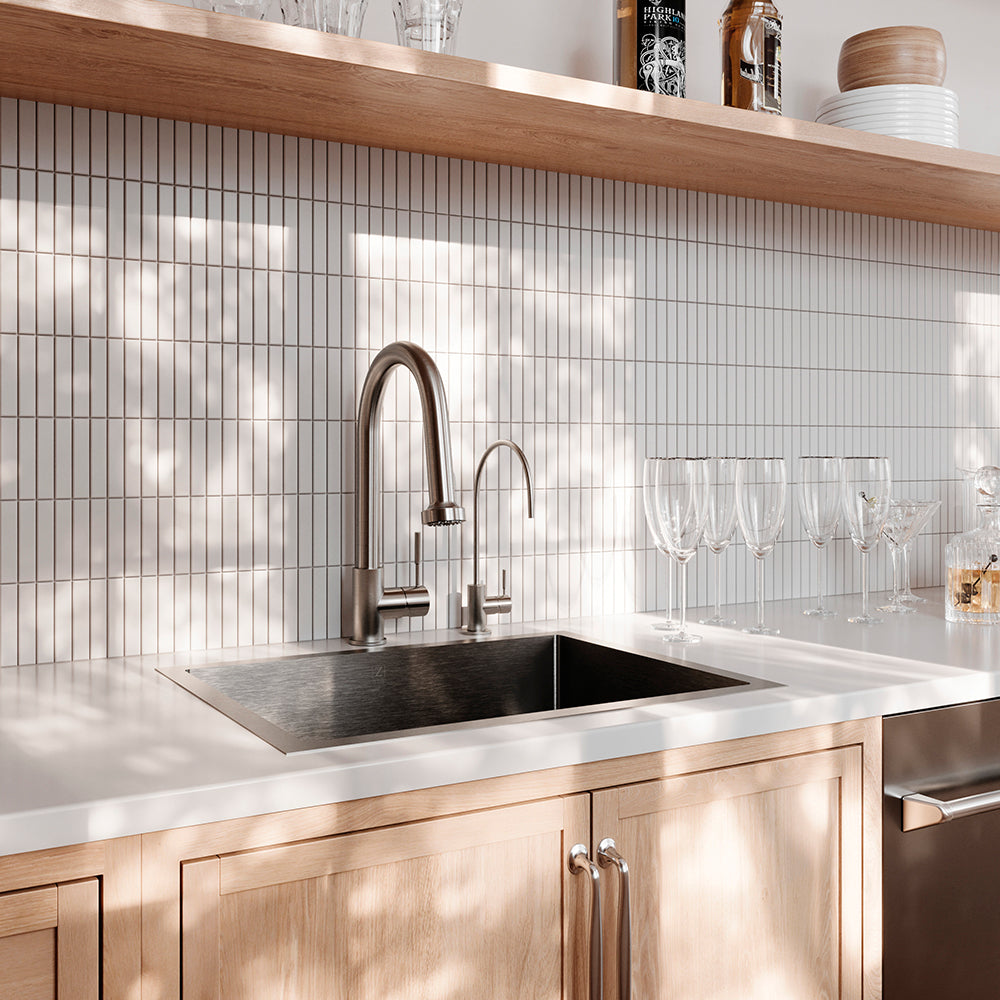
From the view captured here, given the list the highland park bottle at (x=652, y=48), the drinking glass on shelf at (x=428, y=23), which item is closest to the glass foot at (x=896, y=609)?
the highland park bottle at (x=652, y=48)

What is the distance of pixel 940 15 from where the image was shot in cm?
216

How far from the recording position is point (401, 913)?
3.10ft

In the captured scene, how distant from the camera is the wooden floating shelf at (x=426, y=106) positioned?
1.11m

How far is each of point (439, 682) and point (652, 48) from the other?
0.99m

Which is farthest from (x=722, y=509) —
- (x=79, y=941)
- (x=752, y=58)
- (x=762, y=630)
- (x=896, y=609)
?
(x=79, y=941)

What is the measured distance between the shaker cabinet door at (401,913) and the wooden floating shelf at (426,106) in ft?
2.73

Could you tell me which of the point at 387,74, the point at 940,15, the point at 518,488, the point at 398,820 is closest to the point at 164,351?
the point at 387,74

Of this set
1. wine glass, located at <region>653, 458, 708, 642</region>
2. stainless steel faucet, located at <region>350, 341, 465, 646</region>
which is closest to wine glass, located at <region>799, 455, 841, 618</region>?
wine glass, located at <region>653, 458, 708, 642</region>

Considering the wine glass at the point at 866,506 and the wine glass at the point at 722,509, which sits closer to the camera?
the wine glass at the point at 722,509

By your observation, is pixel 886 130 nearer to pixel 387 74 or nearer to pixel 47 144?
pixel 387 74

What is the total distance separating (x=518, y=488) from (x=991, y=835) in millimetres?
831

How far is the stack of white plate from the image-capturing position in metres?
1.71

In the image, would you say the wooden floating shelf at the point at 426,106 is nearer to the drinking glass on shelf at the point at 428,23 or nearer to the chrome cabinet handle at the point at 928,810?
the drinking glass on shelf at the point at 428,23

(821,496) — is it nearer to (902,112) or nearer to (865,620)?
(865,620)
